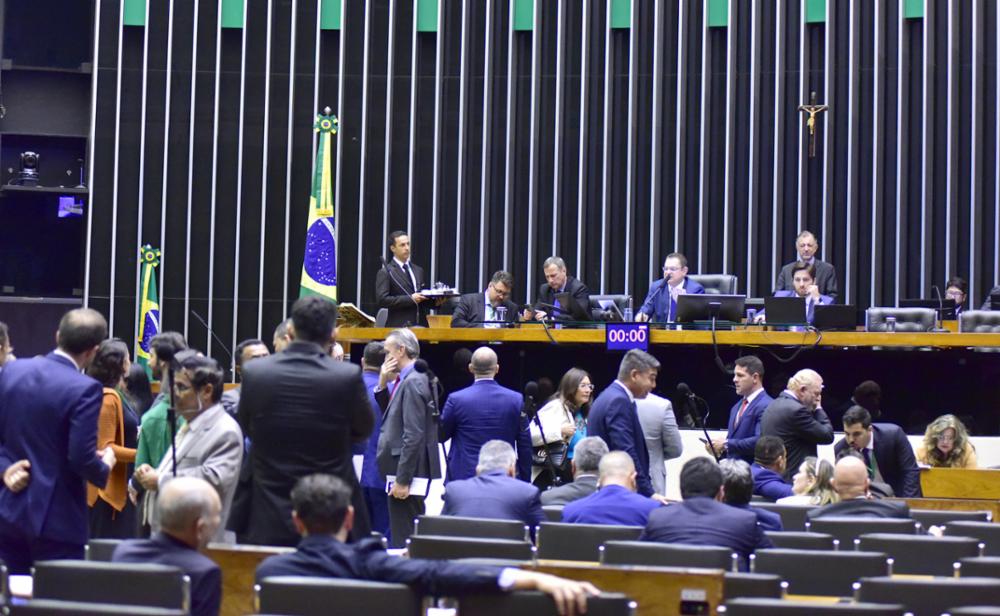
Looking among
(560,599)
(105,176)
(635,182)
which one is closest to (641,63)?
(635,182)

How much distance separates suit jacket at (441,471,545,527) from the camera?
212 inches

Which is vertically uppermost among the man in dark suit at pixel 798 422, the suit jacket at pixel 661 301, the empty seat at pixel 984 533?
the suit jacket at pixel 661 301

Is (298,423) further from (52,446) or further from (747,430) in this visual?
(747,430)

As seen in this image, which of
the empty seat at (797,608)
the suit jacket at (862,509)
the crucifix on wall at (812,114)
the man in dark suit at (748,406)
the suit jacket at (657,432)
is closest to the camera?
the empty seat at (797,608)

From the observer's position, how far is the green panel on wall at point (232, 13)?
14.6 m

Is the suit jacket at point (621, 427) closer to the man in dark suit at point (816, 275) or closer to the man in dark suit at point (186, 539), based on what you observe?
the man in dark suit at point (186, 539)

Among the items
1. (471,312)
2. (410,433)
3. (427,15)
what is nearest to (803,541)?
(410,433)

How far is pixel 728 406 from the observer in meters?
9.25

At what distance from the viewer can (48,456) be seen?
4.35m

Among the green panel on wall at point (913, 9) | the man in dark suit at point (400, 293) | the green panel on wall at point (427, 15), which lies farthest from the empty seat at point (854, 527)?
the green panel on wall at point (427, 15)

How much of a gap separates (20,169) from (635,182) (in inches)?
245

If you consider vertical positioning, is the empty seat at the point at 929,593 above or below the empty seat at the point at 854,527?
above

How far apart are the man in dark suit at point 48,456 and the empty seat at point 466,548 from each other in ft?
3.46

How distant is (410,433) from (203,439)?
201 centimetres
